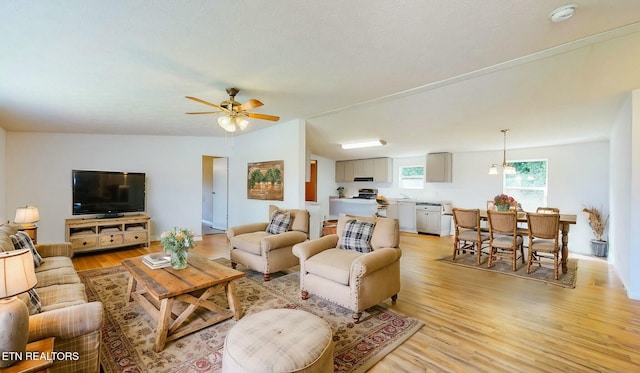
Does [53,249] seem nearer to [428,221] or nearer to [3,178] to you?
[3,178]

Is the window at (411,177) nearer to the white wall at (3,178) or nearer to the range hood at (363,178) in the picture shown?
the range hood at (363,178)

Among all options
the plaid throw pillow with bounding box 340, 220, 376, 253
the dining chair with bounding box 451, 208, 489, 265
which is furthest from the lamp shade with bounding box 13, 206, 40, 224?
the dining chair with bounding box 451, 208, 489, 265

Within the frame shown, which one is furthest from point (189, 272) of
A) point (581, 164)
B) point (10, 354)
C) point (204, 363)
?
point (581, 164)

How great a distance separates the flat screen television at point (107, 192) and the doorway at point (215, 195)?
1.75 metres

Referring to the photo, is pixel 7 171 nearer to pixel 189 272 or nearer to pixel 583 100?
pixel 189 272

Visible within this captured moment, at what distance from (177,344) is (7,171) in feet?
16.5

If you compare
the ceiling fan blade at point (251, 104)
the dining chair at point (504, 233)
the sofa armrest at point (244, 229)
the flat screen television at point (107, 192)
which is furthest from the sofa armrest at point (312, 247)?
the flat screen television at point (107, 192)

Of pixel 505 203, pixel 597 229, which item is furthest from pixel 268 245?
pixel 597 229

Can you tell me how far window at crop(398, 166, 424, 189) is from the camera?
301 inches

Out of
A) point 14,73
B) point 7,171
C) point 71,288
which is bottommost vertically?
point 71,288

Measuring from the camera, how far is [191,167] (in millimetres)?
6289

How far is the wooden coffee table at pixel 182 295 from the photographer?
215 centimetres

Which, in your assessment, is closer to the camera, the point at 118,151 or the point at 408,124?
the point at 408,124

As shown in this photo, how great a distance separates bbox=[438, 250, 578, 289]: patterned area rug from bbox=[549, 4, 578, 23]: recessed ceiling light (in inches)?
129
